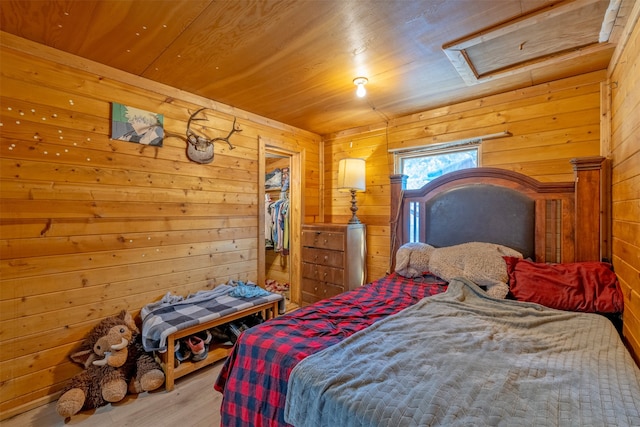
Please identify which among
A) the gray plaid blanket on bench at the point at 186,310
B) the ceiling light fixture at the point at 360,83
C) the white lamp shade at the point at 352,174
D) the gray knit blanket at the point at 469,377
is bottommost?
the gray plaid blanket on bench at the point at 186,310

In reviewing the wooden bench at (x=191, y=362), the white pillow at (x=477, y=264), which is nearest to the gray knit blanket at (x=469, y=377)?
the white pillow at (x=477, y=264)

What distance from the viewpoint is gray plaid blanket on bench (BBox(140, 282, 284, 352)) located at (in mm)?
1951

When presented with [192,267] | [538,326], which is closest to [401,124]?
[538,326]

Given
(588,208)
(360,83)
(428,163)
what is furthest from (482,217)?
(360,83)

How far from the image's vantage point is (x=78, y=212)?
1.97m

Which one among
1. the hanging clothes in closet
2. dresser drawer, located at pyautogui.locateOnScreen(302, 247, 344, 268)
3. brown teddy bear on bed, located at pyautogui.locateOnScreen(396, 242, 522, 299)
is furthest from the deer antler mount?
brown teddy bear on bed, located at pyautogui.locateOnScreen(396, 242, 522, 299)

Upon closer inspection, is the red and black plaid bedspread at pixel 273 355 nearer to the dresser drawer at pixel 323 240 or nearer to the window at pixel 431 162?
the dresser drawer at pixel 323 240

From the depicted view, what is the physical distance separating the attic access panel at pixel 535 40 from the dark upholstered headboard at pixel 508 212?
740mm

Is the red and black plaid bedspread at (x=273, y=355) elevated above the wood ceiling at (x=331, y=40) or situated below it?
below

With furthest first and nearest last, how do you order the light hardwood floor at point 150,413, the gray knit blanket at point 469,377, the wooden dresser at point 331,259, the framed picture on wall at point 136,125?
the wooden dresser at point 331,259
the framed picture on wall at point 136,125
the light hardwood floor at point 150,413
the gray knit blanket at point 469,377

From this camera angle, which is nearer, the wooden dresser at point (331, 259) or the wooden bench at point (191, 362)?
the wooden bench at point (191, 362)

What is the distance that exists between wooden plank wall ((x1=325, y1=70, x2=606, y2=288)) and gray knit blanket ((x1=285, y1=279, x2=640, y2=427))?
1.45m

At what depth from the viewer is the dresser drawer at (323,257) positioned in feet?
9.99

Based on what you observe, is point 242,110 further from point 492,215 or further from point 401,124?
point 492,215
